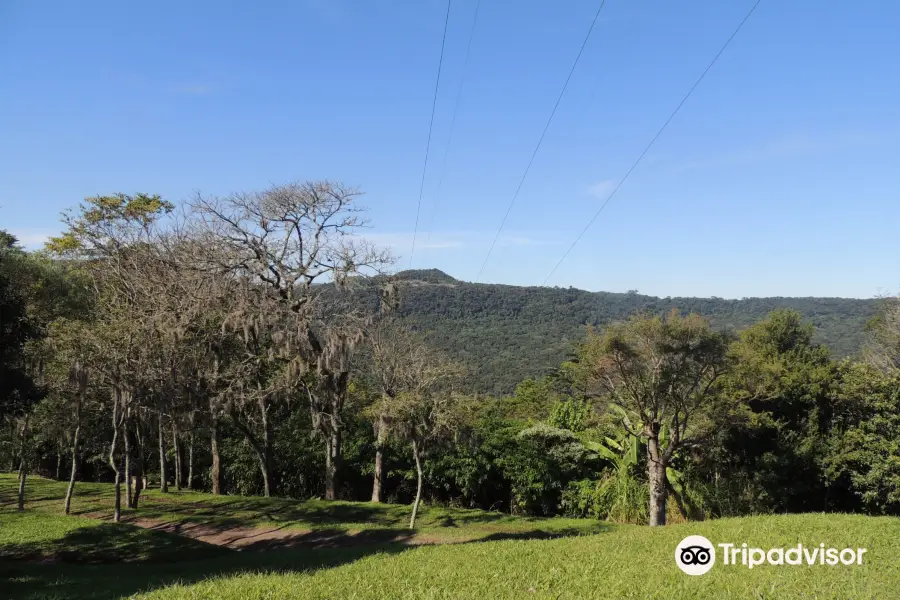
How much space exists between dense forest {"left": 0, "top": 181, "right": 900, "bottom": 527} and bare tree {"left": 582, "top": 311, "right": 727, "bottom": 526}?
2.7 inches

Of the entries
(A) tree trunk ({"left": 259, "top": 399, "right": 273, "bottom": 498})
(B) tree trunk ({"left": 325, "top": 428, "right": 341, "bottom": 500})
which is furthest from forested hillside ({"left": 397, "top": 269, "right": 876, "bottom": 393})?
(B) tree trunk ({"left": 325, "top": 428, "right": 341, "bottom": 500})

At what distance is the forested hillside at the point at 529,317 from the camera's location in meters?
64.4

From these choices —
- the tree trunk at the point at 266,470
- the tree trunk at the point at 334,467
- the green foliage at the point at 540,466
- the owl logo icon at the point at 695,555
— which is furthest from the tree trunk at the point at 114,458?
the owl logo icon at the point at 695,555

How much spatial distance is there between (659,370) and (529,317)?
7447 centimetres

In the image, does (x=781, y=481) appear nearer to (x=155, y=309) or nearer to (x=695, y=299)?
(x=155, y=309)

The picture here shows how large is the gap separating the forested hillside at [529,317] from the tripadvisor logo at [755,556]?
4526 cm

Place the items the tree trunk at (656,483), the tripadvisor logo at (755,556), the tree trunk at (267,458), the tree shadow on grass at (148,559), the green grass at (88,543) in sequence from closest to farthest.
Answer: the tripadvisor logo at (755,556)
the tree shadow on grass at (148,559)
the green grass at (88,543)
the tree trunk at (656,483)
the tree trunk at (267,458)

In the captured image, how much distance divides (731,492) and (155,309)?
22.3 metres

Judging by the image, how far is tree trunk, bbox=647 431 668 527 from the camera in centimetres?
2052

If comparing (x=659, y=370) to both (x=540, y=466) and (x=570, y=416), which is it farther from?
(x=570, y=416)

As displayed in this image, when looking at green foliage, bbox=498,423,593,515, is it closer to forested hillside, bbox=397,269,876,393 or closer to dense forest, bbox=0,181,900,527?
dense forest, bbox=0,181,900,527

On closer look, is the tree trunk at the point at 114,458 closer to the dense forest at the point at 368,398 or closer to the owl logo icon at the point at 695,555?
the dense forest at the point at 368,398

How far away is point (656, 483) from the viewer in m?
20.7

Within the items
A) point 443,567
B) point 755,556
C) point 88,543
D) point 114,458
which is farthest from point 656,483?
point 114,458
